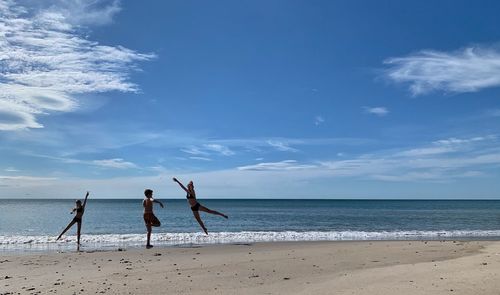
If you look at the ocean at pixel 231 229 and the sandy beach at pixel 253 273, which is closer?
the sandy beach at pixel 253 273

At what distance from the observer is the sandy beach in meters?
8.71

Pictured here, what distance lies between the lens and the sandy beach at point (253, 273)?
8711 mm

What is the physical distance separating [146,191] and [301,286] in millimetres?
7518

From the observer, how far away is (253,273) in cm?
1077

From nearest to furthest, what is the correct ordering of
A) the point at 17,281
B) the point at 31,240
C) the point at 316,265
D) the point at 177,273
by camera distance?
the point at 17,281 → the point at 177,273 → the point at 316,265 → the point at 31,240

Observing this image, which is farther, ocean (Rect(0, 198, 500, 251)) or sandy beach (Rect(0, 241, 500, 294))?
ocean (Rect(0, 198, 500, 251))

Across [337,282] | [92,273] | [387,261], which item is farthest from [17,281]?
[387,261]

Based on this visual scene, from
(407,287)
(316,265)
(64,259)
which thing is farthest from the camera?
(64,259)

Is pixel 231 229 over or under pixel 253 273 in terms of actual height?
under

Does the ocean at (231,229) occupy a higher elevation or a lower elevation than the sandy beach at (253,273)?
lower

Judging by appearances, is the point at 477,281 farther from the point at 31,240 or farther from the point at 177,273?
the point at 31,240

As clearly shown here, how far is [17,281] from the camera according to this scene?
999 cm

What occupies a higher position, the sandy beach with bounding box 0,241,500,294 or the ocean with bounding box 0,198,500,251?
the sandy beach with bounding box 0,241,500,294

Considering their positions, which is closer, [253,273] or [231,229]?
[253,273]
